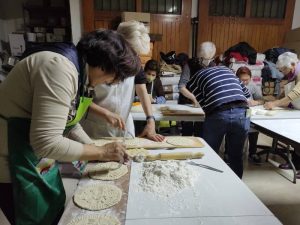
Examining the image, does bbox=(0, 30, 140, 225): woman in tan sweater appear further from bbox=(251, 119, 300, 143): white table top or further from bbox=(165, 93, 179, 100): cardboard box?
bbox=(165, 93, 179, 100): cardboard box

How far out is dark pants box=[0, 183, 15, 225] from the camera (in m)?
0.89

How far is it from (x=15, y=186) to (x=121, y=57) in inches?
21.6

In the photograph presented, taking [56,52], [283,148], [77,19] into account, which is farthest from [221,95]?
[77,19]

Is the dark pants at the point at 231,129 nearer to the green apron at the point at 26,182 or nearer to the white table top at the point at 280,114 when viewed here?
the white table top at the point at 280,114

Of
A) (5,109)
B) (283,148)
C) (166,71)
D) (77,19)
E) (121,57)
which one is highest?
(77,19)

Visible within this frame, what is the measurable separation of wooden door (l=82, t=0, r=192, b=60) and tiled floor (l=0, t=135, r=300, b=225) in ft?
7.64

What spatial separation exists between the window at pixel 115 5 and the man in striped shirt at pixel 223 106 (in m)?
2.54

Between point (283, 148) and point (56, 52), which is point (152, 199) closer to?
point (56, 52)

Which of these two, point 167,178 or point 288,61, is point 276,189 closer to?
point 288,61

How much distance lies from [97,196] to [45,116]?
38cm

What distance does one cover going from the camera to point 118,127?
154 centimetres

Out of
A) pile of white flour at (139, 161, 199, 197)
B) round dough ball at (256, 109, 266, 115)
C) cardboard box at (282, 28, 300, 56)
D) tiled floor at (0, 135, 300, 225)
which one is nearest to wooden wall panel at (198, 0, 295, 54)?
cardboard box at (282, 28, 300, 56)

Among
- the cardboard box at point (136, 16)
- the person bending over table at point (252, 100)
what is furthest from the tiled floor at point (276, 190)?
the cardboard box at point (136, 16)

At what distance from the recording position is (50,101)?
703 mm
